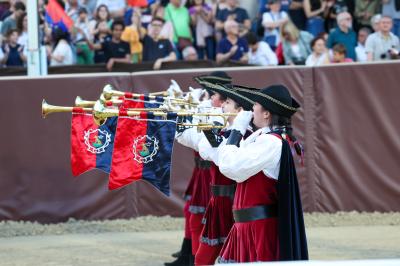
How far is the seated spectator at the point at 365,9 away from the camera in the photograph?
16281 mm

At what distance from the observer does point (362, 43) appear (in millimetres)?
15547

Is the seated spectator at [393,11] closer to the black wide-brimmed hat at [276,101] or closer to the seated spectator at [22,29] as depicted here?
the seated spectator at [22,29]

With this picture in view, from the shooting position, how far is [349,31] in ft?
51.2

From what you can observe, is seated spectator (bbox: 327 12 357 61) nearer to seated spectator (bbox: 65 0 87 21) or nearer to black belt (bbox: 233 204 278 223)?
seated spectator (bbox: 65 0 87 21)

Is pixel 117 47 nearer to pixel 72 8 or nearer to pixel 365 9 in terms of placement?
pixel 72 8

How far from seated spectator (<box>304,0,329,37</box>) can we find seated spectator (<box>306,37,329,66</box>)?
1.42m

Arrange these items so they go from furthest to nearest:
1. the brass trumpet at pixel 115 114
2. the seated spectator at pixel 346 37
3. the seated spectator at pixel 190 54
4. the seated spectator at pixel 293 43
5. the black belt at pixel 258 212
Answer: the seated spectator at pixel 190 54
the seated spectator at pixel 293 43
the seated spectator at pixel 346 37
the brass trumpet at pixel 115 114
the black belt at pixel 258 212

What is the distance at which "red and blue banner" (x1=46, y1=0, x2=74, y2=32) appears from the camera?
53.0 ft

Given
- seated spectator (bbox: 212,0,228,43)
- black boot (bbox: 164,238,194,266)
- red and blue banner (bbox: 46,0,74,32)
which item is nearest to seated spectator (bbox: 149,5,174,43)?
seated spectator (bbox: 212,0,228,43)

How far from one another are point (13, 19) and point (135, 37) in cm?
223

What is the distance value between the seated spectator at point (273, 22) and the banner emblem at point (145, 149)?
27.1 feet

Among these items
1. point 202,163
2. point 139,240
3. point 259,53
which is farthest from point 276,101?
point 259,53

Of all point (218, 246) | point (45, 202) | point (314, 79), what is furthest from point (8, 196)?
point (218, 246)

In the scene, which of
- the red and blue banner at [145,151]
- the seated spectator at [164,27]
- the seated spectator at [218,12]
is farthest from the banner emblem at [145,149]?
the seated spectator at [218,12]
